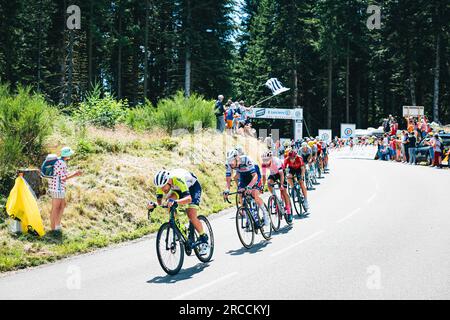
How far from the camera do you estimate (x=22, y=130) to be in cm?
1401

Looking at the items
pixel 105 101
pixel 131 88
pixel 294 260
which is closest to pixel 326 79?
pixel 131 88

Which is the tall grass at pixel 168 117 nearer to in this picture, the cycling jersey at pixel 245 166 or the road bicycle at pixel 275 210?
the road bicycle at pixel 275 210

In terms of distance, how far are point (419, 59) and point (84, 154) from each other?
1905 inches

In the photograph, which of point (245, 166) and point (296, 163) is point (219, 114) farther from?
point (245, 166)

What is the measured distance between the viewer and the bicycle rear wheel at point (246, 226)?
10.4 metres

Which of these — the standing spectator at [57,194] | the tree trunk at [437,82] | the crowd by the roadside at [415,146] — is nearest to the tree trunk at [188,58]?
the crowd by the roadside at [415,146]

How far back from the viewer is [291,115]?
38.3 m

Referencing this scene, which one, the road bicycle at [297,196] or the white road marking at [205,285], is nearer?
the white road marking at [205,285]

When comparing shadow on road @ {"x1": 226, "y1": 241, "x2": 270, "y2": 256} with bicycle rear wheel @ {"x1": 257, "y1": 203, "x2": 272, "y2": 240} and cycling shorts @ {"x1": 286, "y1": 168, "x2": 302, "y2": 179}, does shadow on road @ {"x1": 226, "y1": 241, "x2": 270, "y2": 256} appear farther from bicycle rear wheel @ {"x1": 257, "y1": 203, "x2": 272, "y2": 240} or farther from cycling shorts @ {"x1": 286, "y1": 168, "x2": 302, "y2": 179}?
cycling shorts @ {"x1": 286, "y1": 168, "x2": 302, "y2": 179}

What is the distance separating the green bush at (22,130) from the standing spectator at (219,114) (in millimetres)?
11250

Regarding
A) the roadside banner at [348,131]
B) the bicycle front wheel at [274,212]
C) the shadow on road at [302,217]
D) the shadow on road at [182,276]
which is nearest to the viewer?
the shadow on road at [182,276]

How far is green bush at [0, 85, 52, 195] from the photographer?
1303 centimetres
